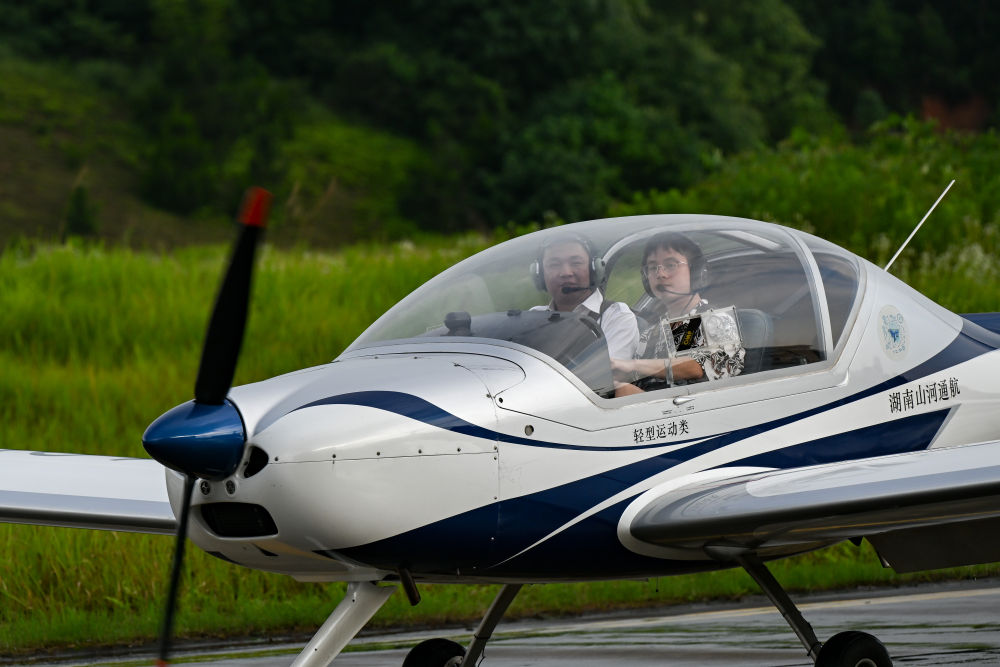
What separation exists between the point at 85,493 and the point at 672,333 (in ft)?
8.95

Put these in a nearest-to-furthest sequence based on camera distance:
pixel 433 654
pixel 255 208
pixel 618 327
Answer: pixel 255 208 < pixel 618 327 < pixel 433 654

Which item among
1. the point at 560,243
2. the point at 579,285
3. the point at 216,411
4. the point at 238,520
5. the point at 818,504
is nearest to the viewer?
the point at 216,411

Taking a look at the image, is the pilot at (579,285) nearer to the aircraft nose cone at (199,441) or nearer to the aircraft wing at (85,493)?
the aircraft nose cone at (199,441)

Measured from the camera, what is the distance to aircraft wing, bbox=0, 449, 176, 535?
6539 millimetres

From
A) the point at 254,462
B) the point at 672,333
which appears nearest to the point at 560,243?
the point at 672,333

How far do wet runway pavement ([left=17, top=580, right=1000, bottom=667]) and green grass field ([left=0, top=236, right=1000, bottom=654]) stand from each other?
0.46 metres

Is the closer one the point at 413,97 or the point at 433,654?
the point at 433,654

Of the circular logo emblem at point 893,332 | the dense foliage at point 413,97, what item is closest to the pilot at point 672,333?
the circular logo emblem at point 893,332

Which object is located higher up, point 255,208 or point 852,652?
point 255,208

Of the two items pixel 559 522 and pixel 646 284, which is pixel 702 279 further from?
pixel 559 522

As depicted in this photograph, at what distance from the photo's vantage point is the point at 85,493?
682 cm

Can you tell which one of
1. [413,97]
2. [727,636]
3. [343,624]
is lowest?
[413,97]

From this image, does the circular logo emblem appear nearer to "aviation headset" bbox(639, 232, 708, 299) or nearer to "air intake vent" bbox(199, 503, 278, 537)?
"aviation headset" bbox(639, 232, 708, 299)

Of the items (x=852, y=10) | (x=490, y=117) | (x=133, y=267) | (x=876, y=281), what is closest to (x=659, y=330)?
(x=876, y=281)
